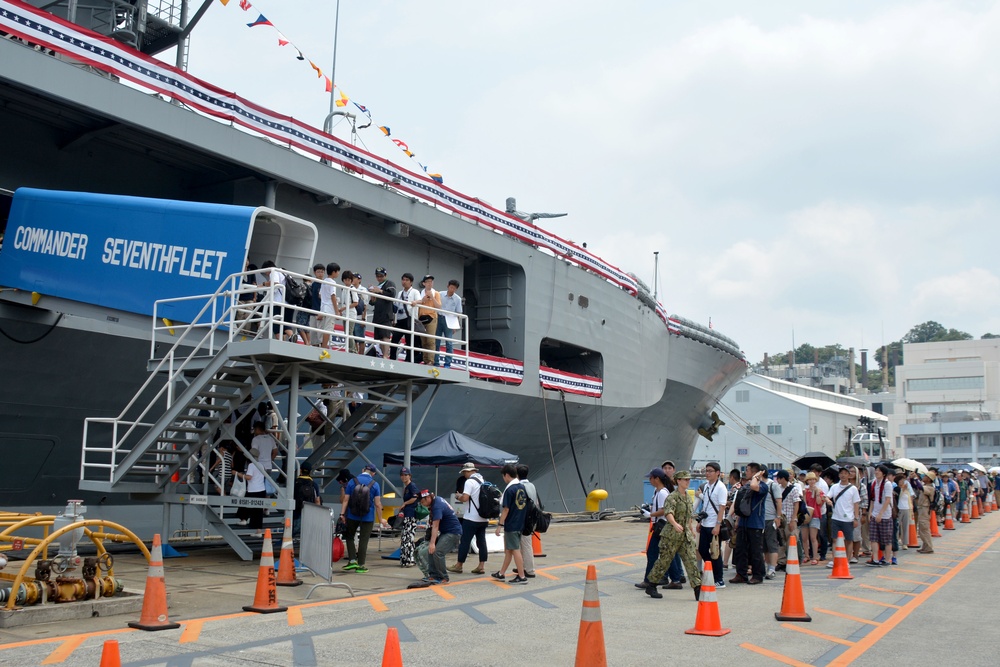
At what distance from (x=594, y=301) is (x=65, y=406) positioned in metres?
15.1

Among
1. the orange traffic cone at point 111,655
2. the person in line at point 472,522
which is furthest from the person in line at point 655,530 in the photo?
the orange traffic cone at point 111,655

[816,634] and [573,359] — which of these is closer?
[816,634]

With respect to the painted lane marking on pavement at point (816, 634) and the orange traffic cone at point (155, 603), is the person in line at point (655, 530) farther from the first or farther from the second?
the orange traffic cone at point (155, 603)

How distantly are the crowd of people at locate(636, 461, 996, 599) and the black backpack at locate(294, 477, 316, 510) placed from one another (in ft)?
15.4

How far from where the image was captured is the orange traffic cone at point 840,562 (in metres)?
12.5

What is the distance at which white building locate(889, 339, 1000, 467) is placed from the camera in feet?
242

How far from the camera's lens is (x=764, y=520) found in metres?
11.9

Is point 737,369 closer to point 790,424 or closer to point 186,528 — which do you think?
point 186,528

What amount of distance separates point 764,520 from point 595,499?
1124cm

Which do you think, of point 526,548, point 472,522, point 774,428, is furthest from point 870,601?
point 774,428

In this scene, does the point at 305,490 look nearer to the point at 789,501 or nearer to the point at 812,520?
the point at 789,501

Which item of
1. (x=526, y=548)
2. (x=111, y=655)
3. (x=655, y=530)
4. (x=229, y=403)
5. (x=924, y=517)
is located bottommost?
(x=526, y=548)

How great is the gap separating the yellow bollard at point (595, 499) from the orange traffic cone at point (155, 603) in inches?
628

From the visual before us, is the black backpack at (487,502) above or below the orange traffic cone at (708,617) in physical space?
above
